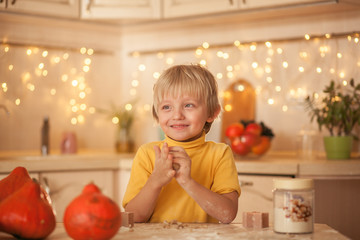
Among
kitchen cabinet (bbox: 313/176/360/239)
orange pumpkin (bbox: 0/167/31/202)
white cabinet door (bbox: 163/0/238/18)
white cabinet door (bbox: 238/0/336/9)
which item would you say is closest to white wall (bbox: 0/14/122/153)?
white cabinet door (bbox: 163/0/238/18)

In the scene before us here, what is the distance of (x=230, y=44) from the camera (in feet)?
8.66

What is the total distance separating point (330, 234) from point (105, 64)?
213 cm

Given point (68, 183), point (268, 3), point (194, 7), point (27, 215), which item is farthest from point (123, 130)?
point (27, 215)

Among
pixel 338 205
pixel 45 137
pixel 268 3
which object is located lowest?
pixel 338 205

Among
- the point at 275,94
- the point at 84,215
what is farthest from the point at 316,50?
the point at 84,215

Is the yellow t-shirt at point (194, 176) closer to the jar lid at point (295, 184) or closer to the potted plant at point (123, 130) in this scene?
the jar lid at point (295, 184)

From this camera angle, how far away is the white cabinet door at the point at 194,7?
230 cm

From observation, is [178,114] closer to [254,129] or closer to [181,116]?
[181,116]

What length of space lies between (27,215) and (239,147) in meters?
1.48

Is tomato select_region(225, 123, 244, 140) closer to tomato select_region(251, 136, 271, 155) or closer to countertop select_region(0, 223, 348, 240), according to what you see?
tomato select_region(251, 136, 271, 155)

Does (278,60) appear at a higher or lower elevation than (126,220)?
higher

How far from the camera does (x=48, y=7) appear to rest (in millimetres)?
2348

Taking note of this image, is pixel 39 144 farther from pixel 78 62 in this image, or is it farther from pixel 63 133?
pixel 78 62

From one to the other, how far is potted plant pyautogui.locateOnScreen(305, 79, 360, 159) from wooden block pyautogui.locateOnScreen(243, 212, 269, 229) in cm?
127
